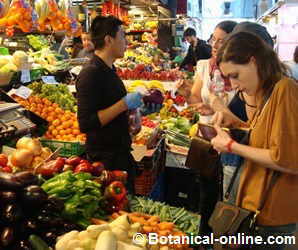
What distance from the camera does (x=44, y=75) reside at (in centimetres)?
529

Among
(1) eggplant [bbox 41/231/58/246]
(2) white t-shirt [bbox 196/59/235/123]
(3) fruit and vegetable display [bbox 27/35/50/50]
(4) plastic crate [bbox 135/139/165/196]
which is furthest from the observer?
(3) fruit and vegetable display [bbox 27/35/50/50]

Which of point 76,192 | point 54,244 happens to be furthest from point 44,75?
point 54,244

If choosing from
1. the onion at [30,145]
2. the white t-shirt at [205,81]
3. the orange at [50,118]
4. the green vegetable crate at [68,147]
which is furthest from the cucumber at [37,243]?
the orange at [50,118]

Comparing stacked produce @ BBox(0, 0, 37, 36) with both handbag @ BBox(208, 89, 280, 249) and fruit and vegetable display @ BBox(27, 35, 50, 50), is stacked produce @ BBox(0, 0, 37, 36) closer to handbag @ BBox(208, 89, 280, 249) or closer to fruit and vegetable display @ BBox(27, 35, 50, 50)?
fruit and vegetable display @ BBox(27, 35, 50, 50)

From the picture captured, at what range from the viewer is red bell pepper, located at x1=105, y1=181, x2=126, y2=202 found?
2381 mm

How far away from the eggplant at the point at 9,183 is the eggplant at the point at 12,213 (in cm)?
11

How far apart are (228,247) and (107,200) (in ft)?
2.41

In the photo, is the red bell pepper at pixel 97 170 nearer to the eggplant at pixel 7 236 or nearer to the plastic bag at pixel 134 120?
the eggplant at pixel 7 236

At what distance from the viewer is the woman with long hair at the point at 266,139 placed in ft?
6.49

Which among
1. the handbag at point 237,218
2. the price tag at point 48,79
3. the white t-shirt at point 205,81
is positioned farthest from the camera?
the price tag at point 48,79

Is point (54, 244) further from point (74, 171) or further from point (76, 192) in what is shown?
point (74, 171)

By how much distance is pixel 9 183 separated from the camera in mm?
1910

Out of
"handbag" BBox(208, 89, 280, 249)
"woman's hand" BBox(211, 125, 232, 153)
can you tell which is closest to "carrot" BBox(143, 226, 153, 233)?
"handbag" BBox(208, 89, 280, 249)

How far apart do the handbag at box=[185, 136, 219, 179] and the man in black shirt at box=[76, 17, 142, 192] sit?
598 mm
